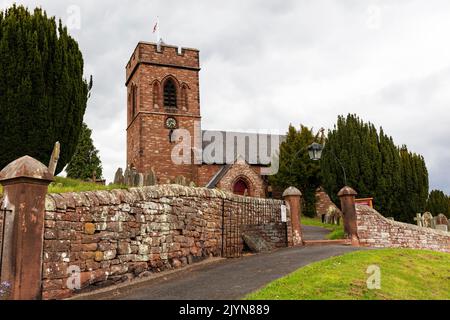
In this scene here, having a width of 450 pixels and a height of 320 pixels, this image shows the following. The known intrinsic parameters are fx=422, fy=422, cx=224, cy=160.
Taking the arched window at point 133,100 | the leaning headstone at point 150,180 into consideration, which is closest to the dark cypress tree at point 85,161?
the arched window at point 133,100

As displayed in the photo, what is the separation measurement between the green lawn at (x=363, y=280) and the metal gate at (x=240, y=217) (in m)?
3.41

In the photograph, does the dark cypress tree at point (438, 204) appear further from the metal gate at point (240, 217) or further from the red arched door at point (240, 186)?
the metal gate at point (240, 217)

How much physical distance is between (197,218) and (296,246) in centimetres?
497

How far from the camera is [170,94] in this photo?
34312 millimetres

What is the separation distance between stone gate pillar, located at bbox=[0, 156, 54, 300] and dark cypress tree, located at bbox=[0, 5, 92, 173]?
20.6ft

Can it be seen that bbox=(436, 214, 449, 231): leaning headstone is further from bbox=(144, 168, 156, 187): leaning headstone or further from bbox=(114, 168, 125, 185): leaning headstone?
bbox=(114, 168, 125, 185): leaning headstone

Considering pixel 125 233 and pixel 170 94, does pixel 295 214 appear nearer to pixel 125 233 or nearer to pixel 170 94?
pixel 125 233

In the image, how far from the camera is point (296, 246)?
15148 millimetres

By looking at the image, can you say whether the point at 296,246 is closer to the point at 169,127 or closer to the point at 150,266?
the point at 150,266

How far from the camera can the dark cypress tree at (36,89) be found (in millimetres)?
12781

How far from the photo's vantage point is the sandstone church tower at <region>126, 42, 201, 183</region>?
32.3 metres

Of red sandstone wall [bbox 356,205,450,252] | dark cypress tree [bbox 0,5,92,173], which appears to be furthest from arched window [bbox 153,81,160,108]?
red sandstone wall [bbox 356,205,450,252]

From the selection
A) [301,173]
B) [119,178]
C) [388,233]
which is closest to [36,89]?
[119,178]

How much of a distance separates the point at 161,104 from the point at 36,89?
20.8m
